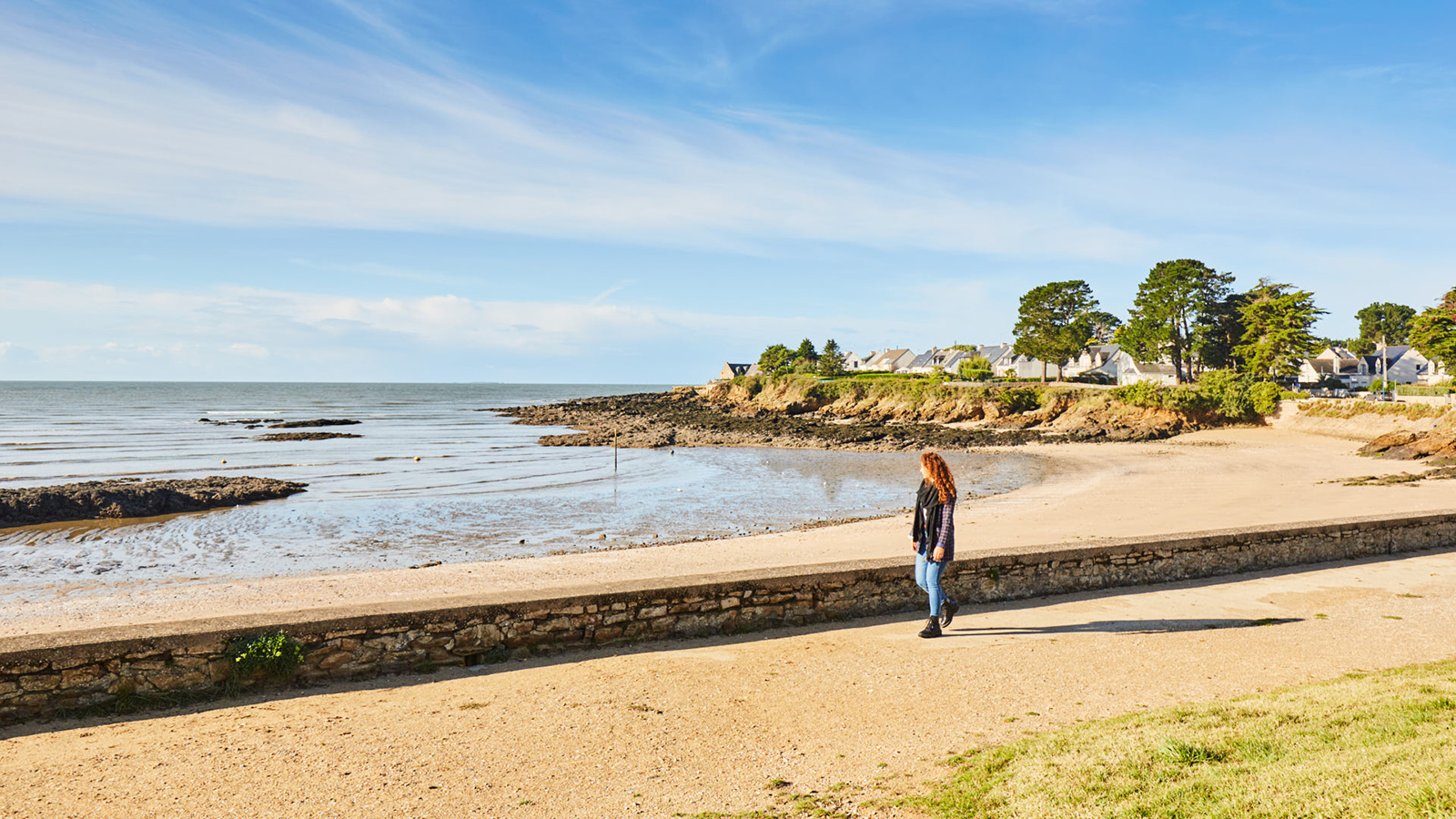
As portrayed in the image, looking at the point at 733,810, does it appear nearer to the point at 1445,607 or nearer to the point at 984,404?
the point at 1445,607

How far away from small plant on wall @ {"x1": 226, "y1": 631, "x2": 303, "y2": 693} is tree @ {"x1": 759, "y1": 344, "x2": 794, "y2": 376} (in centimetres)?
10857

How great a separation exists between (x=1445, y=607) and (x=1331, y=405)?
133 ft

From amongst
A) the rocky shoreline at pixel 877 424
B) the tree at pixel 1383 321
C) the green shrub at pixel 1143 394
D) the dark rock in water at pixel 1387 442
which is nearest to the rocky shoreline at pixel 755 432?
the rocky shoreline at pixel 877 424

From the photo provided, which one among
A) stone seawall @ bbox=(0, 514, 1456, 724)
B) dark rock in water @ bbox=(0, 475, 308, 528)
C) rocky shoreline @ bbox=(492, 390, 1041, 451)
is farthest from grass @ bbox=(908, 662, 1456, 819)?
rocky shoreline @ bbox=(492, 390, 1041, 451)

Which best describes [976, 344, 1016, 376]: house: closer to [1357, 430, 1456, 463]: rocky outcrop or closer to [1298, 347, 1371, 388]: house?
[1298, 347, 1371, 388]: house

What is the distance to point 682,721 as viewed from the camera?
5.32 m

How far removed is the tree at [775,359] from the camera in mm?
118500

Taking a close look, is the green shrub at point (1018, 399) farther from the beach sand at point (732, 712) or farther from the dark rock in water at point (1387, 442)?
the beach sand at point (732, 712)

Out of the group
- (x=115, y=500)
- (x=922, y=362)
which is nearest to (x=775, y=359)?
(x=922, y=362)

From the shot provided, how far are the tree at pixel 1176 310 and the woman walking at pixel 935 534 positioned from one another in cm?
5828

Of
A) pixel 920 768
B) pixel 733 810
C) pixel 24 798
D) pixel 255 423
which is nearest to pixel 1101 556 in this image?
pixel 920 768

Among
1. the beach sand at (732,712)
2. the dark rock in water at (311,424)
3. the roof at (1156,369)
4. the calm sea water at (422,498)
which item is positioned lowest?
the calm sea water at (422,498)

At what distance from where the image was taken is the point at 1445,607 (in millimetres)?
8273

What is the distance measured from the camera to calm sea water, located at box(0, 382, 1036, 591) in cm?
1587
